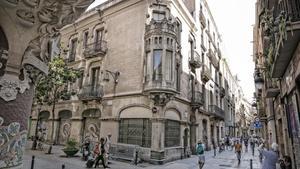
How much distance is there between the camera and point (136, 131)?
15219 mm

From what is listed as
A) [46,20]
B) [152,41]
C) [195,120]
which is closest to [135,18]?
[152,41]

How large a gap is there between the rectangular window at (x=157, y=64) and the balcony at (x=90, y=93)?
537 centimetres

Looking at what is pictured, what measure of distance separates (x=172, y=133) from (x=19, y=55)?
13345 mm

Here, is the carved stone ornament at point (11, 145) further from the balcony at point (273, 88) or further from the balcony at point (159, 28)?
the balcony at point (159, 28)

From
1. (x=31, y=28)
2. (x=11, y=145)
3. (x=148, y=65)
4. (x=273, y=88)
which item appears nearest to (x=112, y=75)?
(x=148, y=65)

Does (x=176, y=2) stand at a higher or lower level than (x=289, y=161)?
higher

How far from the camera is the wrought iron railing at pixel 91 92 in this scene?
17.8m

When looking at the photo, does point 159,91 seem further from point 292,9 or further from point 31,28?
point 31,28

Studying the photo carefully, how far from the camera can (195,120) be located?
67.3 ft

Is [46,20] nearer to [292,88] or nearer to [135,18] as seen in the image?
[292,88]

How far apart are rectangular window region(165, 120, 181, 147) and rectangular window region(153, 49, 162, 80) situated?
3373 mm

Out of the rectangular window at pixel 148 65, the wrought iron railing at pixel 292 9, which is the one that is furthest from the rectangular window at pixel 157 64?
the wrought iron railing at pixel 292 9

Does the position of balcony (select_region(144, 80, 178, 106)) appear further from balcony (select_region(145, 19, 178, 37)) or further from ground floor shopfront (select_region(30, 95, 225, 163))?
balcony (select_region(145, 19, 178, 37))

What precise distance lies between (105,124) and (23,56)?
13.6 m
